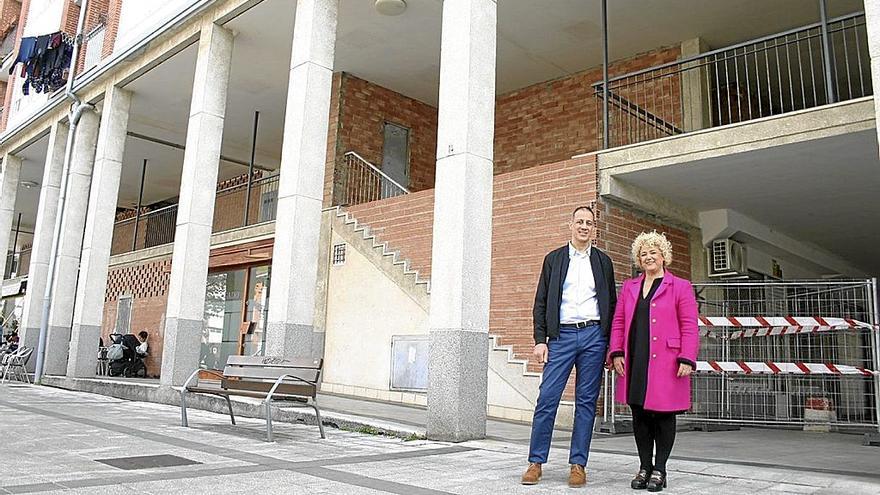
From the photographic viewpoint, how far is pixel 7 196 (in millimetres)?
19141

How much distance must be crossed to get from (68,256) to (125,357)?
387 centimetres

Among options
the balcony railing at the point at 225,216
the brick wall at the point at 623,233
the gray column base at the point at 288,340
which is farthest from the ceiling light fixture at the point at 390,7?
the balcony railing at the point at 225,216

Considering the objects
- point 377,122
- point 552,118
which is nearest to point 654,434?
point 552,118

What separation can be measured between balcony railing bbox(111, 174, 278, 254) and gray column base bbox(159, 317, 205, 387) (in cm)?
598

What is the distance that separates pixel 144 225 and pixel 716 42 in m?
20.0

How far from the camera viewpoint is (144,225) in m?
25.1

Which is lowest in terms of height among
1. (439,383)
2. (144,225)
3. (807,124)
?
(439,383)

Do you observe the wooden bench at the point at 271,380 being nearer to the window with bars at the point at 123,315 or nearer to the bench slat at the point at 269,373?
the bench slat at the point at 269,373

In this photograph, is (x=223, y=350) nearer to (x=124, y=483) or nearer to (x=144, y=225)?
(x=144, y=225)

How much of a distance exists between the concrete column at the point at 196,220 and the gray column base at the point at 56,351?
5.15m

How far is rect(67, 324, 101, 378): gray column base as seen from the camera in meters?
13.2

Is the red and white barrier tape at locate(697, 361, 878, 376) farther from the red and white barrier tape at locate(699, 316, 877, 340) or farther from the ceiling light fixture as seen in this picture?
the ceiling light fixture

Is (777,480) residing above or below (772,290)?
below

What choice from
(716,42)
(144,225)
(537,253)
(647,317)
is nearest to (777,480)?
(647,317)
